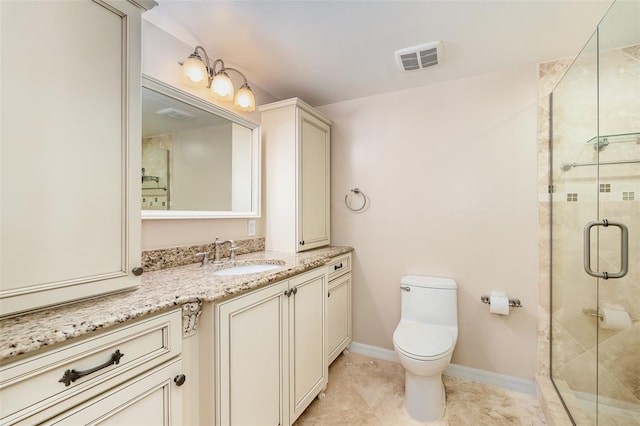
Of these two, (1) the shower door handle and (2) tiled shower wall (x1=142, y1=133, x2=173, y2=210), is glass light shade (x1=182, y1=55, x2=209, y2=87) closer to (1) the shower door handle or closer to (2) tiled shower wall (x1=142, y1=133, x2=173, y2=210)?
(2) tiled shower wall (x1=142, y1=133, x2=173, y2=210)

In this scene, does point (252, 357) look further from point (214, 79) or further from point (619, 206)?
point (619, 206)

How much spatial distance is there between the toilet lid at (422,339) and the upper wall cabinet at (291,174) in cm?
90

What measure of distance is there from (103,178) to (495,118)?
2304 millimetres

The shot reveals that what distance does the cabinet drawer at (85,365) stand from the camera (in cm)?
60

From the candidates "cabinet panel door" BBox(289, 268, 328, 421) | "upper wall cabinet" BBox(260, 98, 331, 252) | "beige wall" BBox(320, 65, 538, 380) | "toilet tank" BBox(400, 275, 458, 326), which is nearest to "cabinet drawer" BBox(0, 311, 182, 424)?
"cabinet panel door" BBox(289, 268, 328, 421)

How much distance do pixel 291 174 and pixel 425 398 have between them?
1.67m

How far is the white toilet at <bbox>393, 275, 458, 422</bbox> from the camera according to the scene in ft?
5.05

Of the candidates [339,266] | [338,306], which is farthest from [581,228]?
[338,306]

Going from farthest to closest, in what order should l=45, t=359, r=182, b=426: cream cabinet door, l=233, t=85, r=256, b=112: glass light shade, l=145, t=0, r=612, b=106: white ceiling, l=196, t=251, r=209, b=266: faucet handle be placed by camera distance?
l=233, t=85, r=256, b=112: glass light shade
l=196, t=251, r=209, b=266: faucet handle
l=145, t=0, r=612, b=106: white ceiling
l=45, t=359, r=182, b=426: cream cabinet door

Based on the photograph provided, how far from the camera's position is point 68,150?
2.73 feet

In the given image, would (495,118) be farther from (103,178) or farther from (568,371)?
(103,178)

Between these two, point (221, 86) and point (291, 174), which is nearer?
point (221, 86)

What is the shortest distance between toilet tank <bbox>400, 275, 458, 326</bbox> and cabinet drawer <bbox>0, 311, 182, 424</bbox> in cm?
159

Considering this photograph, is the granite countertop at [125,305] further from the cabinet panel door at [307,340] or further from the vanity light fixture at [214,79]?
the vanity light fixture at [214,79]
